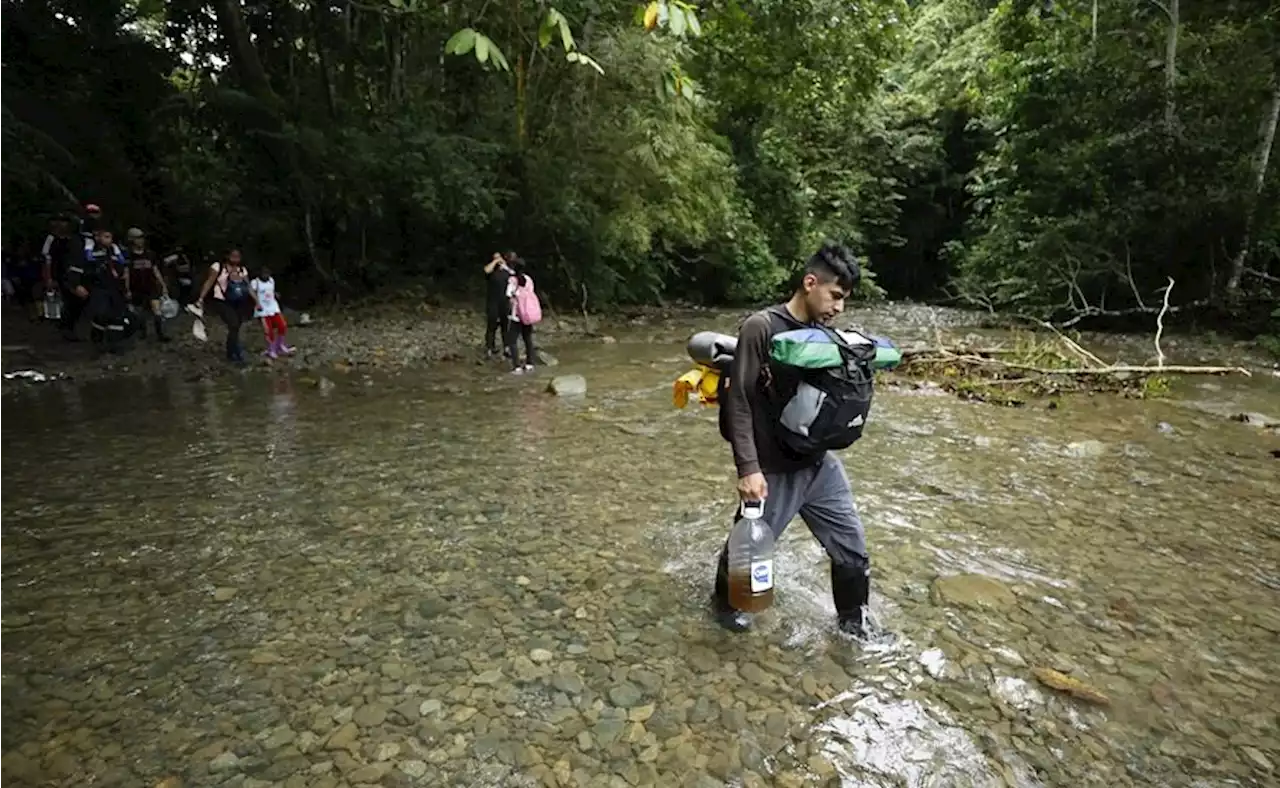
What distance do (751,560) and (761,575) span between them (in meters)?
0.12

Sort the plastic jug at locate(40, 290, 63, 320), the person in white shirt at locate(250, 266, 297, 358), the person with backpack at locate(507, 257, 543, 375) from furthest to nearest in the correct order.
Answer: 1. the plastic jug at locate(40, 290, 63, 320)
2. the person in white shirt at locate(250, 266, 297, 358)
3. the person with backpack at locate(507, 257, 543, 375)

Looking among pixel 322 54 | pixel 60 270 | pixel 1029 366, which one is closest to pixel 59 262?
pixel 60 270

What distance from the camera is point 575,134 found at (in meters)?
18.0

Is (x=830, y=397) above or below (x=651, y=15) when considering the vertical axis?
below

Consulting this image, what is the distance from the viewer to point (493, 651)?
13.4 ft

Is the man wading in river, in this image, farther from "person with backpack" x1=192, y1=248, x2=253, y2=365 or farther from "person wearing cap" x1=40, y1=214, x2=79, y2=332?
"person wearing cap" x1=40, y1=214, x2=79, y2=332

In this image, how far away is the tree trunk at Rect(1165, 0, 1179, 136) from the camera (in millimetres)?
14672

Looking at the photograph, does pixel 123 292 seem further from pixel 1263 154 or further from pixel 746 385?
pixel 1263 154

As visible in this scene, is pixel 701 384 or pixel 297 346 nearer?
pixel 701 384

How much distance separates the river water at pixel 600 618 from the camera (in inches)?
130

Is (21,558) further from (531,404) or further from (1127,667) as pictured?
(1127,667)

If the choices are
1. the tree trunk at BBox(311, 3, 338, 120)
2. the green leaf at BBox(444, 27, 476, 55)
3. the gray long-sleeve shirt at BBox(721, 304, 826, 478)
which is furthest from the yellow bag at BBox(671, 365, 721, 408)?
the tree trunk at BBox(311, 3, 338, 120)

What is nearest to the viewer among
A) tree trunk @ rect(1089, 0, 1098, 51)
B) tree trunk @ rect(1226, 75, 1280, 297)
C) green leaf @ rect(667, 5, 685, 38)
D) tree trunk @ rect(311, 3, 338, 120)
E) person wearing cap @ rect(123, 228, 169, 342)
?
green leaf @ rect(667, 5, 685, 38)

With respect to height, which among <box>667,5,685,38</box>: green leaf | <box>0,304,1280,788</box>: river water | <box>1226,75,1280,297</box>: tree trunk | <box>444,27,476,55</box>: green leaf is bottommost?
<box>0,304,1280,788</box>: river water
